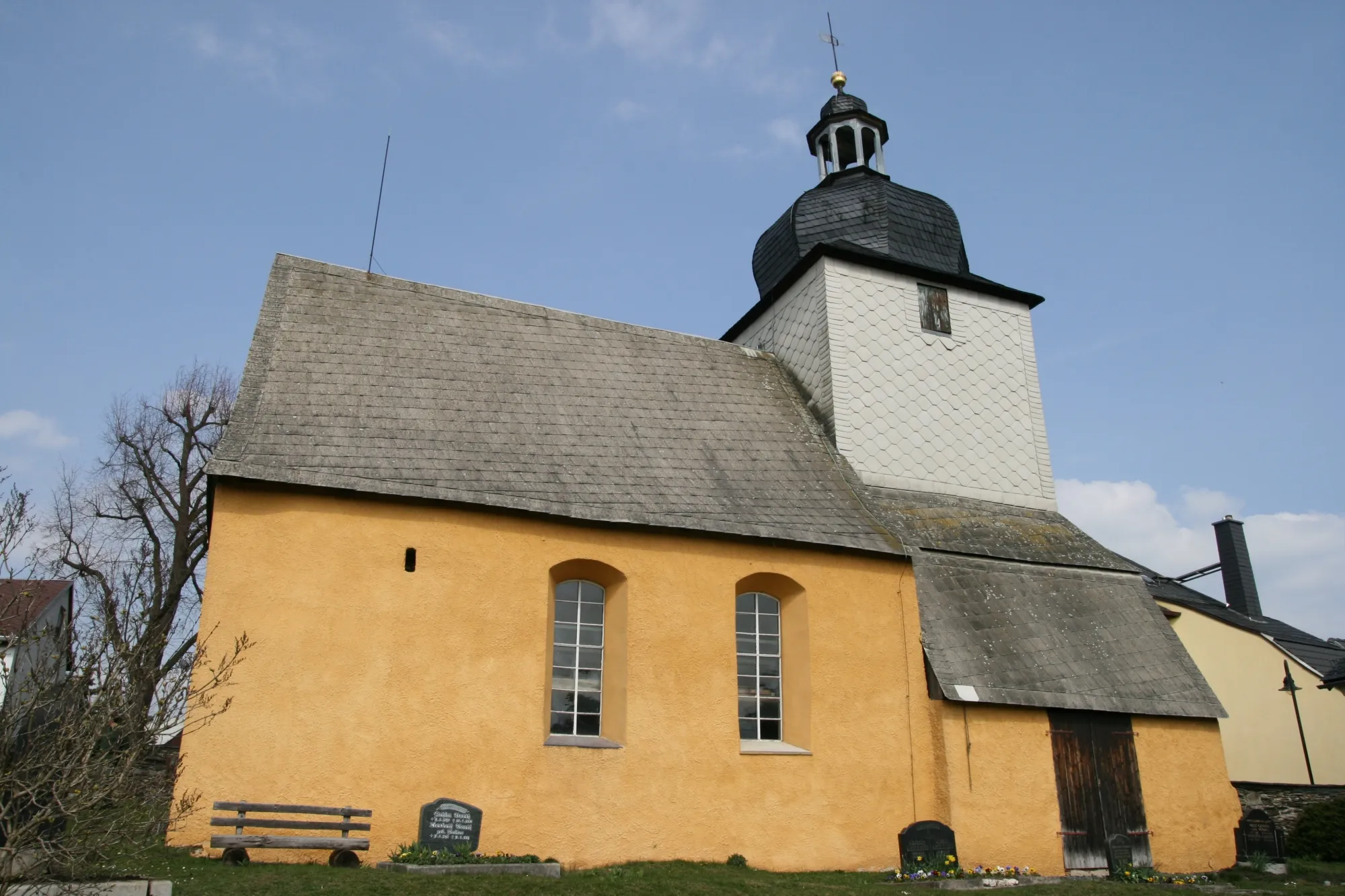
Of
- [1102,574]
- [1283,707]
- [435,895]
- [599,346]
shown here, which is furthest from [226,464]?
[1283,707]

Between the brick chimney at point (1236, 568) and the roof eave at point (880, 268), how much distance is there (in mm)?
13994

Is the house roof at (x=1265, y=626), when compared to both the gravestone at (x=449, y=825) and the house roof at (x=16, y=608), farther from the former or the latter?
the house roof at (x=16, y=608)

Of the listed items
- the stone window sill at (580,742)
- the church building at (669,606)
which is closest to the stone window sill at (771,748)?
the church building at (669,606)

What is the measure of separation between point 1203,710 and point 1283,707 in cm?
A: 1076

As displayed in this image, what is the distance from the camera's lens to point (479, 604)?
11.4 metres

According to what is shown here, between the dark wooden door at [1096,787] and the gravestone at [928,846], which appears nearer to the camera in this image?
the gravestone at [928,846]

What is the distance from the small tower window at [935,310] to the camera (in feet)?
56.9

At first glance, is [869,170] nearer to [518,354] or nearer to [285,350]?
[518,354]

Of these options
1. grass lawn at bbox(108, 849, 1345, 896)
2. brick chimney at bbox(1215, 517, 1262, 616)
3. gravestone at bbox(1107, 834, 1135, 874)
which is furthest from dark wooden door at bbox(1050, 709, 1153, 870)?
brick chimney at bbox(1215, 517, 1262, 616)

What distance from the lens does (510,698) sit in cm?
1122

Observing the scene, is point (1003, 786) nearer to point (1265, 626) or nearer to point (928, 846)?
point (928, 846)

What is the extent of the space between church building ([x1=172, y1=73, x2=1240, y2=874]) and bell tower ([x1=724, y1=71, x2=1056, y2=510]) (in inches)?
3.2

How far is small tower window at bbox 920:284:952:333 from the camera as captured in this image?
56.9ft

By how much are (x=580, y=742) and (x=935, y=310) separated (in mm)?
9711
